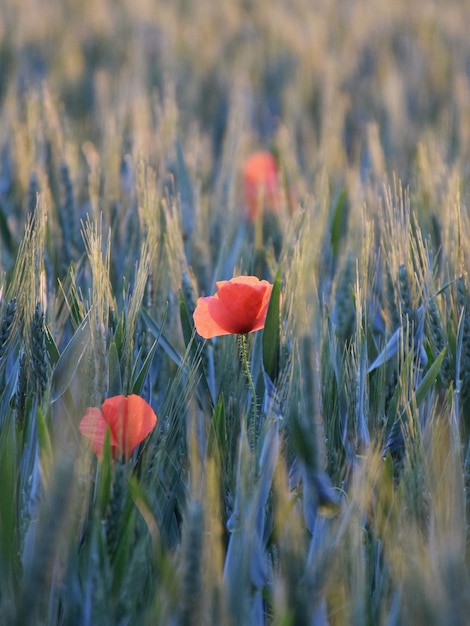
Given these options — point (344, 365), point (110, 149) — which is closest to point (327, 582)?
point (344, 365)

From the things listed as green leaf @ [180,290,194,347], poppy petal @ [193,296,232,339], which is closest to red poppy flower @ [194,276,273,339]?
poppy petal @ [193,296,232,339]

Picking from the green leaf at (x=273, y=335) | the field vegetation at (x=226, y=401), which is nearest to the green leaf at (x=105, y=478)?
the field vegetation at (x=226, y=401)

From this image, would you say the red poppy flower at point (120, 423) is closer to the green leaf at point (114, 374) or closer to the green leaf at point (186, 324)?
the green leaf at point (114, 374)

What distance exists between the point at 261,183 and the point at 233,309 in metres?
0.82

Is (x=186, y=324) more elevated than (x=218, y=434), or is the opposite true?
(x=186, y=324)

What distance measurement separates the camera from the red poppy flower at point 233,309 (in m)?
0.84

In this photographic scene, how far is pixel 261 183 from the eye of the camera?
5.29 feet

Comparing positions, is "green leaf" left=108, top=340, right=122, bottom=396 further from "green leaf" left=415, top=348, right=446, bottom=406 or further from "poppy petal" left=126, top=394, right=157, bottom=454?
"green leaf" left=415, top=348, right=446, bottom=406

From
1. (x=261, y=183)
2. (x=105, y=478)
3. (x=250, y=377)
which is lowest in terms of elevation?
(x=105, y=478)

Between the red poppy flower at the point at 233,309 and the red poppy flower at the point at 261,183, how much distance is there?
70cm

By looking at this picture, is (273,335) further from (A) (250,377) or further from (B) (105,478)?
(B) (105,478)

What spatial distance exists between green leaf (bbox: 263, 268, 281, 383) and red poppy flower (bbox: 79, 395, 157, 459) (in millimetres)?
169

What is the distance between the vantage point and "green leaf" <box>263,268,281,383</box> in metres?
0.87

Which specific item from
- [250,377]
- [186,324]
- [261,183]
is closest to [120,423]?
[250,377]
